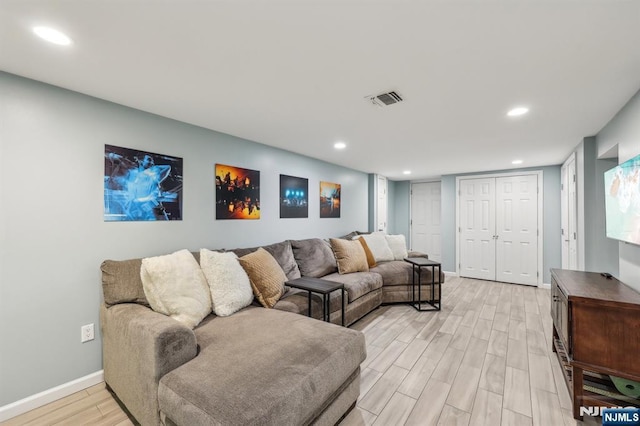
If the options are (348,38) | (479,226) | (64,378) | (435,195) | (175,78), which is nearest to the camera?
(348,38)

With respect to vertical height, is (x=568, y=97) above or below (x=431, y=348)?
above

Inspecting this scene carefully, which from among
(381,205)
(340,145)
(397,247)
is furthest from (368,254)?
(381,205)

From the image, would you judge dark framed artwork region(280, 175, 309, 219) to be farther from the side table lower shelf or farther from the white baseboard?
the side table lower shelf

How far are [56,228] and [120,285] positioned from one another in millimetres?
592

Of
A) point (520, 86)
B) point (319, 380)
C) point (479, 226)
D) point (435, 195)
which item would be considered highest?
point (520, 86)

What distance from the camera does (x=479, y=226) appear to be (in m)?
5.61

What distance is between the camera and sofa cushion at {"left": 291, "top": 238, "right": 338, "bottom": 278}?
3439 millimetres

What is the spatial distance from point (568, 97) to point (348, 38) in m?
1.90

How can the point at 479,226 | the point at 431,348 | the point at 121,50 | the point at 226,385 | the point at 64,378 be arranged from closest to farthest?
the point at 226,385, the point at 121,50, the point at 64,378, the point at 431,348, the point at 479,226

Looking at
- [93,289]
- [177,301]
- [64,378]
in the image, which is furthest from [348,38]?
[64,378]

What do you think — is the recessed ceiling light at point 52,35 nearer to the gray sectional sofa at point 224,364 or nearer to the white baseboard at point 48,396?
the gray sectional sofa at point 224,364

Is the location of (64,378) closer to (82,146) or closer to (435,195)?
(82,146)

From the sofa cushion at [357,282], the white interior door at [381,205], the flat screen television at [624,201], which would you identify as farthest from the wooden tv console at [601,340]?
the white interior door at [381,205]

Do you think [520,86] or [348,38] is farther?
[520,86]
